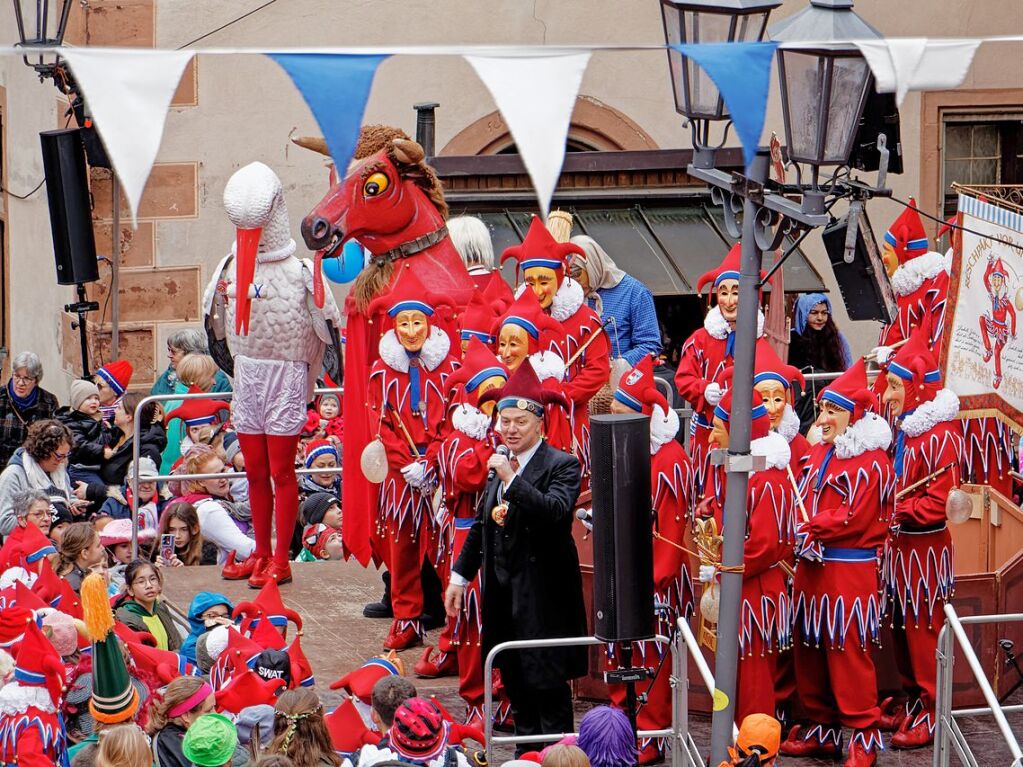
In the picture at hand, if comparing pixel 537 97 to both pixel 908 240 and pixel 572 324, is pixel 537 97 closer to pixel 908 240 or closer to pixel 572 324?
pixel 572 324

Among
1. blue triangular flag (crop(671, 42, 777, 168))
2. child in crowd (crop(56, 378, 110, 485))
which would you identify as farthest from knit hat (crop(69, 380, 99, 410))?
blue triangular flag (crop(671, 42, 777, 168))

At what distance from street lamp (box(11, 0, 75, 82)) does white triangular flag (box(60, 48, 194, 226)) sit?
19.3ft

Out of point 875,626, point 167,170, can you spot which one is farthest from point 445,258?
point 167,170

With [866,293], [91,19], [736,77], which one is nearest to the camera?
[736,77]

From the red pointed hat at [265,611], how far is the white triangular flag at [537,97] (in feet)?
11.1

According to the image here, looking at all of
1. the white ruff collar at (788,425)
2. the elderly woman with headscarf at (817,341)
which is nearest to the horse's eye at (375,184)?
the white ruff collar at (788,425)

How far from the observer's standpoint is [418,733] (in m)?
7.93

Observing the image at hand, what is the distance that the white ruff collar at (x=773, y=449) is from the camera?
941 centimetres

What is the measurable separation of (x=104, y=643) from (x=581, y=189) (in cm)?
810

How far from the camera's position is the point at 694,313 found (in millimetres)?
15992

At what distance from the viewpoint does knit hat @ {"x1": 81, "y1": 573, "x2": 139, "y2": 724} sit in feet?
27.7

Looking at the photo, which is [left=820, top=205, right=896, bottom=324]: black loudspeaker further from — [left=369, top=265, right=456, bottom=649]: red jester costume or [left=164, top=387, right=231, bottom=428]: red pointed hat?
[left=164, top=387, right=231, bottom=428]: red pointed hat

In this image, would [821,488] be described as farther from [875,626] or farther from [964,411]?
[964,411]

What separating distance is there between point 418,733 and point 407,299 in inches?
128
